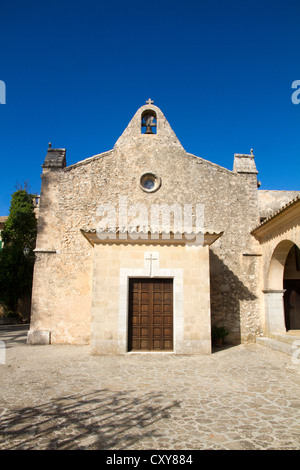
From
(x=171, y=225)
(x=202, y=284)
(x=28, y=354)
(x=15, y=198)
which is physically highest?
(x=15, y=198)

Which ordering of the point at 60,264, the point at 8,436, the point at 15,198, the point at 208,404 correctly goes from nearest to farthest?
the point at 8,436, the point at 208,404, the point at 60,264, the point at 15,198

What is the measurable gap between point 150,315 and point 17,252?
43.7 feet

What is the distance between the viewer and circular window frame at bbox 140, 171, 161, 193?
1167 cm

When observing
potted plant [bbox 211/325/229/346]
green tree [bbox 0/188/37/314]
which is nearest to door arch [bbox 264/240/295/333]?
potted plant [bbox 211/325/229/346]

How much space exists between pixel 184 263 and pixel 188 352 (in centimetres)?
257

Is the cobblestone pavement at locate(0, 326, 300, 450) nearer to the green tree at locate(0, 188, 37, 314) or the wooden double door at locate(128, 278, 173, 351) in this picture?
the wooden double door at locate(128, 278, 173, 351)

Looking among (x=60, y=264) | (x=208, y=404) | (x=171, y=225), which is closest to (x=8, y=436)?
(x=208, y=404)

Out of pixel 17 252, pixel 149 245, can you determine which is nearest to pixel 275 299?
pixel 149 245

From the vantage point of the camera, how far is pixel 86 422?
402 centimetres

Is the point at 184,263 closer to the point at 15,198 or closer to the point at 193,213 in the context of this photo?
the point at 193,213

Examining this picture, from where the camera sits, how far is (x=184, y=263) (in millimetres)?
9102

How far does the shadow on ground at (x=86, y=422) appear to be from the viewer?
346 cm

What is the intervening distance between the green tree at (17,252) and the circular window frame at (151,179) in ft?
36.2

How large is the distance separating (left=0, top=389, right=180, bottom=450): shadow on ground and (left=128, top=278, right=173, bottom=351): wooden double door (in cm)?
362
